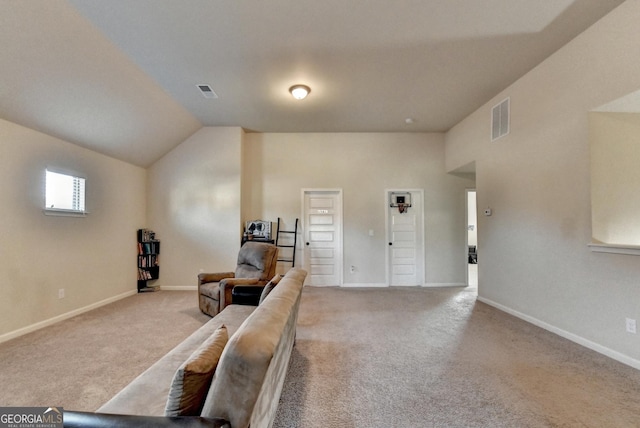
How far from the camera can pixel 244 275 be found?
3.97m

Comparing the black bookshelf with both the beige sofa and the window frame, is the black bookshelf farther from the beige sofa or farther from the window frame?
the beige sofa

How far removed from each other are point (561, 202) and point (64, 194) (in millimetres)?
6308

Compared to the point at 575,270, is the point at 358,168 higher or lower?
higher

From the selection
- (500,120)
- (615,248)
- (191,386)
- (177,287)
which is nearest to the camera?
(191,386)

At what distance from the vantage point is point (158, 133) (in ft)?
15.9

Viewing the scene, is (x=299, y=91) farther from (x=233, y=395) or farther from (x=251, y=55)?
(x=233, y=395)

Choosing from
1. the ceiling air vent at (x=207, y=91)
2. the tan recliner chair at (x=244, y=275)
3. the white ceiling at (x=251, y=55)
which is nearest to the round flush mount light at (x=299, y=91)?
the white ceiling at (x=251, y=55)

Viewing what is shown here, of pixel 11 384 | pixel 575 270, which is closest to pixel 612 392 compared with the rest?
pixel 575 270

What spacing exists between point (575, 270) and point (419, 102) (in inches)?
119

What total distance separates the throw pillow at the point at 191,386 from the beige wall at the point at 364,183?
4790 millimetres

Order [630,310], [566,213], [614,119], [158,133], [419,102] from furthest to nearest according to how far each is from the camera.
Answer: [158,133] → [419,102] → [566,213] → [614,119] → [630,310]

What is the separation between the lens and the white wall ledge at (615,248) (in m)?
2.44

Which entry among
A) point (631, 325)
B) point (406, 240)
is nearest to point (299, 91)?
point (406, 240)

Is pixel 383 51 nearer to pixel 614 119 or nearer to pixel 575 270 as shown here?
pixel 614 119
